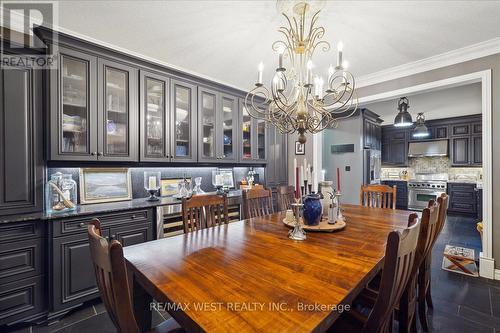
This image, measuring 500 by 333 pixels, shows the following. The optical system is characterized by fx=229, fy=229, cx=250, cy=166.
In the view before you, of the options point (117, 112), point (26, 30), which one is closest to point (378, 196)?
point (117, 112)

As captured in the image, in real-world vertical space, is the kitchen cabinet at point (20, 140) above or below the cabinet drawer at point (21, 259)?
above

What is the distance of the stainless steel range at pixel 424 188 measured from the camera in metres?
5.92

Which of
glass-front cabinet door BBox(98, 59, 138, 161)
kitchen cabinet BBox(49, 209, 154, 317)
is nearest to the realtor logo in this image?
glass-front cabinet door BBox(98, 59, 138, 161)

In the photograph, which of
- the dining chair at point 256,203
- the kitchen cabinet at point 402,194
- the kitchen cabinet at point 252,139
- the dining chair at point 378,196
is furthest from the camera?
the kitchen cabinet at point 402,194

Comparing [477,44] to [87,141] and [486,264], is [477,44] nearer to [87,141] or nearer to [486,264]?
[486,264]

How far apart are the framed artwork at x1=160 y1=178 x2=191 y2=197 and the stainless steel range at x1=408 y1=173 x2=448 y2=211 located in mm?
6300

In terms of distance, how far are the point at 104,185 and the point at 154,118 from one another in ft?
3.09

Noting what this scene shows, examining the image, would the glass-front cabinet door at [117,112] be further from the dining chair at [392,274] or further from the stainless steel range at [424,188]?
the stainless steel range at [424,188]

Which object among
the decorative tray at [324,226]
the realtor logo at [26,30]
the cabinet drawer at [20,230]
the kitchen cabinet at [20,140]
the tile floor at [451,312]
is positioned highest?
the realtor logo at [26,30]

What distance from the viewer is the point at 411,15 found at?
1932mm

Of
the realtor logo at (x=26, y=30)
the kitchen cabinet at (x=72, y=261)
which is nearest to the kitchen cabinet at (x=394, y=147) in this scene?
the kitchen cabinet at (x=72, y=261)

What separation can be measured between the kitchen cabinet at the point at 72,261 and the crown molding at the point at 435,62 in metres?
3.61

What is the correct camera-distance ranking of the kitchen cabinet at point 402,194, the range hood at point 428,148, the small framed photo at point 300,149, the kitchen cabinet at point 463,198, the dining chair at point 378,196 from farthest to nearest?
the kitchen cabinet at point 402,194 < the range hood at point 428,148 < the kitchen cabinet at point 463,198 < the small framed photo at point 300,149 < the dining chair at point 378,196

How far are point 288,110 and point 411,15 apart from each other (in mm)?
1299
